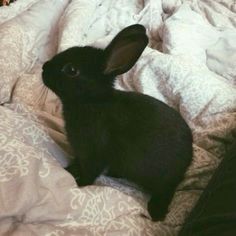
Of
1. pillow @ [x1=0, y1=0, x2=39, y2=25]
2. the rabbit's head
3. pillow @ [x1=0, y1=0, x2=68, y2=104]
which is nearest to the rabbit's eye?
the rabbit's head

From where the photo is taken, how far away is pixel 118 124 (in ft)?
3.52

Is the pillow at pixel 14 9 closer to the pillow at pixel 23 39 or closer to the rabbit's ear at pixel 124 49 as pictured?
the pillow at pixel 23 39

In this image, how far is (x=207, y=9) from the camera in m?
1.96

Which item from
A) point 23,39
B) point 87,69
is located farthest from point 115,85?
point 23,39

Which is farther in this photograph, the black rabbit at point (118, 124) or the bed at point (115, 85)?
the black rabbit at point (118, 124)

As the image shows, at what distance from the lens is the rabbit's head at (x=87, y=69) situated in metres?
1.05

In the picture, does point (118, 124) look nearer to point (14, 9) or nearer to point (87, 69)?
point (87, 69)

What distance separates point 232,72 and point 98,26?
2.38 feet

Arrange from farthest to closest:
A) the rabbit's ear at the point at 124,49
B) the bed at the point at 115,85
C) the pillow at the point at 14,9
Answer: the pillow at the point at 14,9 < the rabbit's ear at the point at 124,49 < the bed at the point at 115,85

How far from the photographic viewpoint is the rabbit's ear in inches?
39.4

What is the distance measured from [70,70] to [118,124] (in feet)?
0.65

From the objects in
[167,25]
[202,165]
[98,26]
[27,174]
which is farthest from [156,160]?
[98,26]

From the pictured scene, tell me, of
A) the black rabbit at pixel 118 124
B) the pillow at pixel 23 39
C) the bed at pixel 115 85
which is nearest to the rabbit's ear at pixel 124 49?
the black rabbit at pixel 118 124

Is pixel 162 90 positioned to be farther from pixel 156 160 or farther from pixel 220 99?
pixel 156 160
